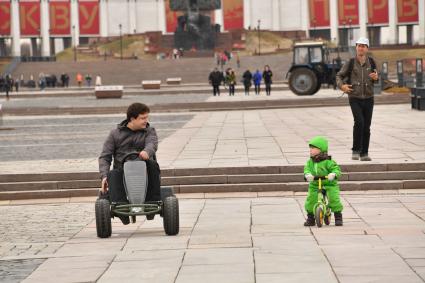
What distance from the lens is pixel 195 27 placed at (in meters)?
109

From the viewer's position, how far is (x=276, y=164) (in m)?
16.7

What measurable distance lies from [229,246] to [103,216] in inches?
62.5

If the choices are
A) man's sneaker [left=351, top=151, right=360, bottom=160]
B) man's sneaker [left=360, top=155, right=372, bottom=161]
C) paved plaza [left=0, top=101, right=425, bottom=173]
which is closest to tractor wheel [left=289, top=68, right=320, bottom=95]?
paved plaza [left=0, top=101, right=425, bottom=173]

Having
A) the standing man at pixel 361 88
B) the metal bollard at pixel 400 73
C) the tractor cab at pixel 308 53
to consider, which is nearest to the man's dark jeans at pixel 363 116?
the standing man at pixel 361 88

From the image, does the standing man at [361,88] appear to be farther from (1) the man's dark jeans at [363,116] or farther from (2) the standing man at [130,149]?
(2) the standing man at [130,149]

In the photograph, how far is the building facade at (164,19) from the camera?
434 ft

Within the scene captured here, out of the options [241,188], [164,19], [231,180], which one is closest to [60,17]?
[164,19]

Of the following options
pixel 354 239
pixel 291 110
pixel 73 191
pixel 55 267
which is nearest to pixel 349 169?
pixel 73 191

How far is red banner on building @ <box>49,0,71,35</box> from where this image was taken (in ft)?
445

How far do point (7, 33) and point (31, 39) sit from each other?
22.9ft

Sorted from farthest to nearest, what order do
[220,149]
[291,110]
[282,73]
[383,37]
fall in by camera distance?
[383,37], [282,73], [291,110], [220,149]

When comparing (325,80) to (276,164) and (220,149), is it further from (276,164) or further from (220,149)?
(276,164)

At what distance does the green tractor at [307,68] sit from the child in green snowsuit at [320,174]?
38.5m

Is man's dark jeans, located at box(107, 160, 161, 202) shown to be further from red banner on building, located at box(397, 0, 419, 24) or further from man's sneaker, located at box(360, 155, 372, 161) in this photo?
red banner on building, located at box(397, 0, 419, 24)
